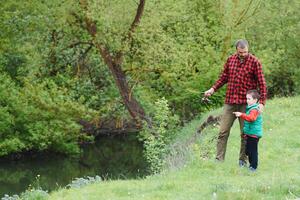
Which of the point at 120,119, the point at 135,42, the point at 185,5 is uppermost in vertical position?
the point at 185,5

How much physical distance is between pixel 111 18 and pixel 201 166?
12598 millimetres

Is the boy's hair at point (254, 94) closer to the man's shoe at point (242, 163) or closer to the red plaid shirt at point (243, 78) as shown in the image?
the red plaid shirt at point (243, 78)

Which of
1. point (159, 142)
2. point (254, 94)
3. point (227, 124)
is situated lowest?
point (159, 142)

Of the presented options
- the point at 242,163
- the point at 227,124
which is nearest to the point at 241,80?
the point at 227,124

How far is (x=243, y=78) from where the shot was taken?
430 inches

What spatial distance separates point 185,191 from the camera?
901 cm

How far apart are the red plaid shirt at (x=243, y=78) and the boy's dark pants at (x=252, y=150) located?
2.90 ft

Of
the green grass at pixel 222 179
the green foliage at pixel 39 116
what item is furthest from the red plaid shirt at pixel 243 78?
the green foliage at pixel 39 116

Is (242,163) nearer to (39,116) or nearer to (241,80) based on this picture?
(241,80)

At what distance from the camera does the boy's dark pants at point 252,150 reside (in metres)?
10.4

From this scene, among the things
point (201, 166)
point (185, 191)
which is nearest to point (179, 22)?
point (201, 166)

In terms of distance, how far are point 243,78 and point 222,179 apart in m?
2.12

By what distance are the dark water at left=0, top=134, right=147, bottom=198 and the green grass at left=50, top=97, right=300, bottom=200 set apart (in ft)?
20.5

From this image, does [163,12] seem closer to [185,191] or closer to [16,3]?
[16,3]
